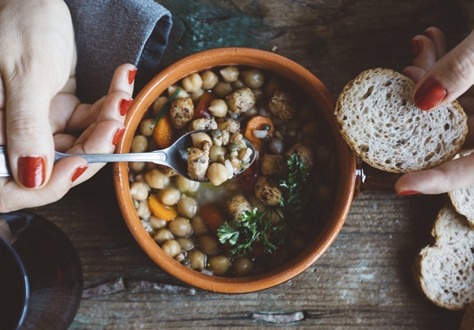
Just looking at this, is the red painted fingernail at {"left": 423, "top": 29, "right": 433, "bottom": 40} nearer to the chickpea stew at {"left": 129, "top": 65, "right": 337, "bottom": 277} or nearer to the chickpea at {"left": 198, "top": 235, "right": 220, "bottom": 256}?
the chickpea stew at {"left": 129, "top": 65, "right": 337, "bottom": 277}

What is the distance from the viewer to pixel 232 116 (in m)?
1.67

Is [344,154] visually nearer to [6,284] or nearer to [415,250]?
[415,250]

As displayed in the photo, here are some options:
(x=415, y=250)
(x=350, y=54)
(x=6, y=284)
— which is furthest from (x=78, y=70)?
(x=415, y=250)

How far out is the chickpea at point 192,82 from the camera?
1631 millimetres

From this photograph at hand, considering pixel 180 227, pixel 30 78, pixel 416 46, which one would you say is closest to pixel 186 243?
pixel 180 227

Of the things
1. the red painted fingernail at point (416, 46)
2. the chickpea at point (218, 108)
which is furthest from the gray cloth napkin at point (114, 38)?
the red painted fingernail at point (416, 46)

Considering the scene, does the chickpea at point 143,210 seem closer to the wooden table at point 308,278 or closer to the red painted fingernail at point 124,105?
the wooden table at point 308,278

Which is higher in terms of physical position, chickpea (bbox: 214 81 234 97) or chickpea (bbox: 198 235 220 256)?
chickpea (bbox: 214 81 234 97)

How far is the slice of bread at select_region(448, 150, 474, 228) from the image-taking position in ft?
5.27

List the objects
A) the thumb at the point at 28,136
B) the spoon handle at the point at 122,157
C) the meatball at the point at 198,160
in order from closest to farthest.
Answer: the thumb at the point at 28,136
the spoon handle at the point at 122,157
the meatball at the point at 198,160

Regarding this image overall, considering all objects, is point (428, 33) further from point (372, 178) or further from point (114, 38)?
point (114, 38)

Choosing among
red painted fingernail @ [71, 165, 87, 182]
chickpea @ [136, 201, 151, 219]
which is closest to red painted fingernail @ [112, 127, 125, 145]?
red painted fingernail @ [71, 165, 87, 182]

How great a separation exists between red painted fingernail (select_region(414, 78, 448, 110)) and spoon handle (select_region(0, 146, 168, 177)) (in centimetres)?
64

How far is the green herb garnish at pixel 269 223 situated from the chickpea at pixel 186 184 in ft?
0.45
